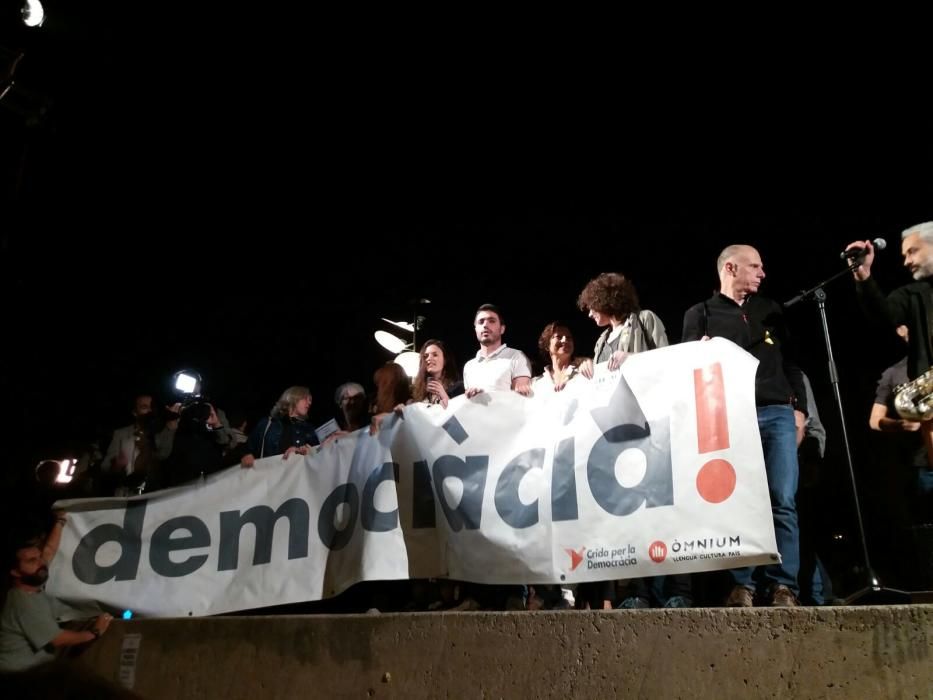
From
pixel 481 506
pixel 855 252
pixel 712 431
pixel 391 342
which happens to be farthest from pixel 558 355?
pixel 391 342

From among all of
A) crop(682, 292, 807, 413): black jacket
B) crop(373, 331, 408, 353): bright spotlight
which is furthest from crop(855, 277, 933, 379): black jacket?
crop(373, 331, 408, 353): bright spotlight

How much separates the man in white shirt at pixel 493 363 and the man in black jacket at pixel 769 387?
1.31m

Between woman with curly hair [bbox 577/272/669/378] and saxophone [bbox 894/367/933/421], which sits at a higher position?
woman with curly hair [bbox 577/272/669/378]

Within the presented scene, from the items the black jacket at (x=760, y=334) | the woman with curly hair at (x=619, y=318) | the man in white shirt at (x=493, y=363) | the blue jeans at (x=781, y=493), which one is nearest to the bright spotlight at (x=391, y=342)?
the man in white shirt at (x=493, y=363)

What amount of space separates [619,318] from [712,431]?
140 centimetres

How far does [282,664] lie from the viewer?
4.19 m

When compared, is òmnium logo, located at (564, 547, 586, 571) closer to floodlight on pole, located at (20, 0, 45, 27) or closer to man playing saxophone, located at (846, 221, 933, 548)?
man playing saxophone, located at (846, 221, 933, 548)

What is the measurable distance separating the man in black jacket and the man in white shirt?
1314 millimetres

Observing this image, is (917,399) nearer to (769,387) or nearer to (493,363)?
(769,387)

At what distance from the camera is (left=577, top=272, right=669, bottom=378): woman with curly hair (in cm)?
475

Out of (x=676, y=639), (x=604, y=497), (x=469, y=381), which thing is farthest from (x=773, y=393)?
(x=469, y=381)

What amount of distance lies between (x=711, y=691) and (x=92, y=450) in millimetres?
8075

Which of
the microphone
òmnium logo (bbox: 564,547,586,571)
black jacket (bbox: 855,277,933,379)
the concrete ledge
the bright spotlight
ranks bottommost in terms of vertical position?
the concrete ledge

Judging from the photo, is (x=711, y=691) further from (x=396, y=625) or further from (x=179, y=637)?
(x=179, y=637)
